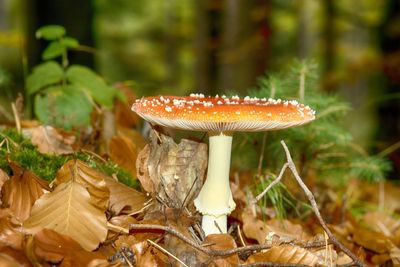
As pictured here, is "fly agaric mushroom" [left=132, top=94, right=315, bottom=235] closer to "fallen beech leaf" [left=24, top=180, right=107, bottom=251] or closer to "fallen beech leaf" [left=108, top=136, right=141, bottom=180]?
"fallen beech leaf" [left=24, top=180, right=107, bottom=251]

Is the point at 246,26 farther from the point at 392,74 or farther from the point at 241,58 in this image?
the point at 392,74

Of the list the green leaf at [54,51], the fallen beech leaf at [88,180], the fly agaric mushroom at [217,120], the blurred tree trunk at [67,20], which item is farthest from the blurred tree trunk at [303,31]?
the fallen beech leaf at [88,180]

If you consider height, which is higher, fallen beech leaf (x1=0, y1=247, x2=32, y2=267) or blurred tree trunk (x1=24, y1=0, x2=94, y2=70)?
blurred tree trunk (x1=24, y1=0, x2=94, y2=70)

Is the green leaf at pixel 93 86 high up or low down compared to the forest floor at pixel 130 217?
up

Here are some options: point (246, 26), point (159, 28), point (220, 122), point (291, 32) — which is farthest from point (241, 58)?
point (159, 28)

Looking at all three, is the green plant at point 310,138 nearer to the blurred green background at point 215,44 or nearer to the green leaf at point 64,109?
the blurred green background at point 215,44

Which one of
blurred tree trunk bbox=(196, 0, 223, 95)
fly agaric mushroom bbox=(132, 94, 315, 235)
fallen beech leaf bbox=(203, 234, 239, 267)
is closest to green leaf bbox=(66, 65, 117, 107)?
fly agaric mushroom bbox=(132, 94, 315, 235)

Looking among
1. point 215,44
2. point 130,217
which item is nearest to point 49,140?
point 130,217

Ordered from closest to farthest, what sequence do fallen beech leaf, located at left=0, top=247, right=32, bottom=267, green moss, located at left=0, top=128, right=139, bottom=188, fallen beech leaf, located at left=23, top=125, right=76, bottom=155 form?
fallen beech leaf, located at left=0, top=247, right=32, bottom=267 → green moss, located at left=0, top=128, right=139, bottom=188 → fallen beech leaf, located at left=23, top=125, right=76, bottom=155

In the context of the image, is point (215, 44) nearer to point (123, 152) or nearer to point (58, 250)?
point (123, 152)
